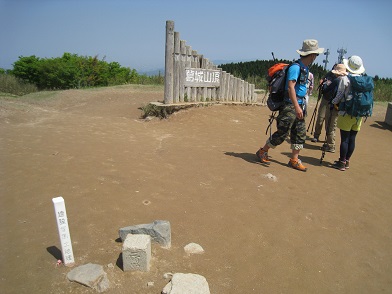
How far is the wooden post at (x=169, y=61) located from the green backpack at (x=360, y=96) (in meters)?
4.69

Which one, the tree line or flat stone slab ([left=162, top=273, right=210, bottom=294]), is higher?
the tree line

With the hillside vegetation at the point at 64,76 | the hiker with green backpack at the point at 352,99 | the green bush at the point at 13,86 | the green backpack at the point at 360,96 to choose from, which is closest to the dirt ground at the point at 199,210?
the hiker with green backpack at the point at 352,99

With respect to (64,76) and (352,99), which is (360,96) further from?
(64,76)

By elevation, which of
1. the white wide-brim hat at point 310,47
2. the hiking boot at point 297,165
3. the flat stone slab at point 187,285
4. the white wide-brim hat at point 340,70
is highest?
the white wide-brim hat at point 310,47

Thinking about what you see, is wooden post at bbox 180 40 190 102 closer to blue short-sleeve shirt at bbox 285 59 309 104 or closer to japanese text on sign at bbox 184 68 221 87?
japanese text on sign at bbox 184 68 221 87

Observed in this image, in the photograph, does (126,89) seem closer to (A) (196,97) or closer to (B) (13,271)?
(A) (196,97)

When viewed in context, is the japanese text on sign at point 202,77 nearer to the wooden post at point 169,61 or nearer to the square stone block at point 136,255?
the wooden post at point 169,61

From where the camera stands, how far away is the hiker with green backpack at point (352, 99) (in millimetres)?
4738

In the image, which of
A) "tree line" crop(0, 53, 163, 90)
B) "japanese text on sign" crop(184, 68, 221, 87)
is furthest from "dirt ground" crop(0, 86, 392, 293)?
"tree line" crop(0, 53, 163, 90)

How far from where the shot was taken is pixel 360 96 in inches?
186

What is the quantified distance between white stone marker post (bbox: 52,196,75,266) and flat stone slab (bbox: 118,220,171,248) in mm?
477

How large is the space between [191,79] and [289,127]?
4.66m

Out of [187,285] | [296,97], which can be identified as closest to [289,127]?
[296,97]

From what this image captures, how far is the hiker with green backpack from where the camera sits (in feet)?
15.5
